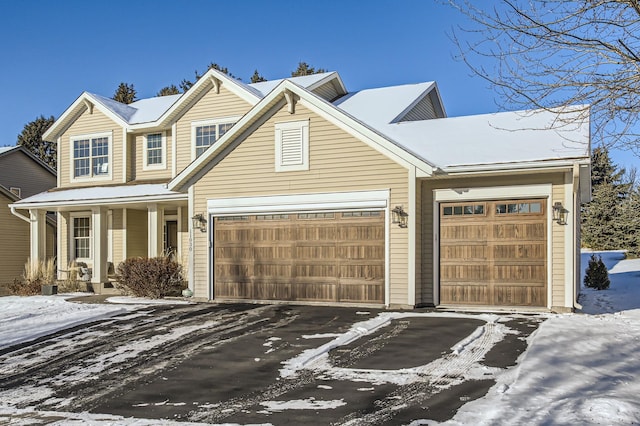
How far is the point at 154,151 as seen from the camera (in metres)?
20.9

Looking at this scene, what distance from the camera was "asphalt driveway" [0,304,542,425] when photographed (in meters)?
7.01

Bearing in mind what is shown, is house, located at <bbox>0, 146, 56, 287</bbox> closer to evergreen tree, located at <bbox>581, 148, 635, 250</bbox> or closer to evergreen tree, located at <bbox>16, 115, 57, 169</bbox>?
evergreen tree, located at <bbox>16, 115, 57, 169</bbox>

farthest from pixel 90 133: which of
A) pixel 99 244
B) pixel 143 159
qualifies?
pixel 99 244

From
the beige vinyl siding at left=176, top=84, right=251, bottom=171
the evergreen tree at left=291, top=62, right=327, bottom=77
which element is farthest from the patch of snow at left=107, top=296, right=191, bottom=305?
→ the evergreen tree at left=291, top=62, right=327, bottom=77

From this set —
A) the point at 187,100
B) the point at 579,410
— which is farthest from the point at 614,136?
the point at 187,100

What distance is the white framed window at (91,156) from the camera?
21.3 meters

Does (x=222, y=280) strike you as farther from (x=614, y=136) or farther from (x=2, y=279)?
(x=2, y=279)

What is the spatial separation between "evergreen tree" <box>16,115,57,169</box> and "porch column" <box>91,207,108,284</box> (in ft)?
91.6

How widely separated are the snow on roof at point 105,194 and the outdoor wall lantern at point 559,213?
→ 33.8 ft

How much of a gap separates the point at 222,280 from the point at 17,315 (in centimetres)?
493

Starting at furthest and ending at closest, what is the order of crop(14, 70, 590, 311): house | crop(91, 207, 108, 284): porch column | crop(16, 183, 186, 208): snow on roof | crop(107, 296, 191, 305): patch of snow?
1. crop(91, 207, 108, 284): porch column
2. crop(16, 183, 186, 208): snow on roof
3. crop(107, 296, 191, 305): patch of snow
4. crop(14, 70, 590, 311): house

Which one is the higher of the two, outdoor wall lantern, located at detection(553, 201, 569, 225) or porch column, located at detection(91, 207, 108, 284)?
outdoor wall lantern, located at detection(553, 201, 569, 225)

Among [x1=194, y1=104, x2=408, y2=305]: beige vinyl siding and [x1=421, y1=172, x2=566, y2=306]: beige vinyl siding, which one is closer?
[x1=421, y1=172, x2=566, y2=306]: beige vinyl siding

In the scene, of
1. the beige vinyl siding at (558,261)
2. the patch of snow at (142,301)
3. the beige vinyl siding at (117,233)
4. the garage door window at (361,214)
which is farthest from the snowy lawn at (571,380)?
the beige vinyl siding at (117,233)
